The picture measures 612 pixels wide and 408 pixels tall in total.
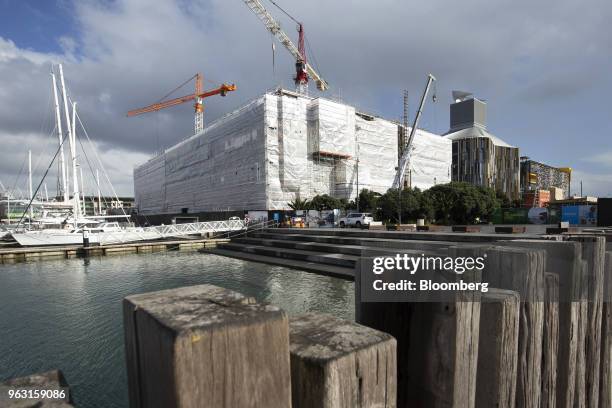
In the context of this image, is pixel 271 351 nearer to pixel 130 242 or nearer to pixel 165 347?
pixel 165 347

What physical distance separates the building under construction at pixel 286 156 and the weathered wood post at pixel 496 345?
42.9 meters

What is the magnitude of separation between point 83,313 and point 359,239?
42.1 ft

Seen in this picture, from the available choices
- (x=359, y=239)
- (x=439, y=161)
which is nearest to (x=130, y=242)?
(x=359, y=239)

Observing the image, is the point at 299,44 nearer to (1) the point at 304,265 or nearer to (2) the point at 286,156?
(2) the point at 286,156

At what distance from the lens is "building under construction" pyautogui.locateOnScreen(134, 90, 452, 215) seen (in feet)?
149

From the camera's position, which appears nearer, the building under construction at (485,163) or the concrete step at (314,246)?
the concrete step at (314,246)

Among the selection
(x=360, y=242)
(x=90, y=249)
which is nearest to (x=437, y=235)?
(x=360, y=242)

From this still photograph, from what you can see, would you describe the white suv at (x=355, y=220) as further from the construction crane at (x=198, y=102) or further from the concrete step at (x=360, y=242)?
the construction crane at (x=198, y=102)

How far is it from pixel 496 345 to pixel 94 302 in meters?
12.0

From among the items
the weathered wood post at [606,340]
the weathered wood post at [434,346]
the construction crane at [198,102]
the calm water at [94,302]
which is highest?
the construction crane at [198,102]

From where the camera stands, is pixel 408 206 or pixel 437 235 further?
pixel 408 206

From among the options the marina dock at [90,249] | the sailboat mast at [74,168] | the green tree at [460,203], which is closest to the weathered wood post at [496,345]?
the marina dock at [90,249]

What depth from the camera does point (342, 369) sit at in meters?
0.93

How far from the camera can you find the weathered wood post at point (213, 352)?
718 millimetres
